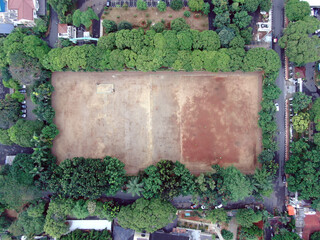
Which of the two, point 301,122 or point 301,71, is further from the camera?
point 301,71

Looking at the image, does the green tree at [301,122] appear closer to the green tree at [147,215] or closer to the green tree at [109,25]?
the green tree at [147,215]

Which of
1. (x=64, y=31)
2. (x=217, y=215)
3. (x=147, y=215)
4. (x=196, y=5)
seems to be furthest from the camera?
(x=64, y=31)

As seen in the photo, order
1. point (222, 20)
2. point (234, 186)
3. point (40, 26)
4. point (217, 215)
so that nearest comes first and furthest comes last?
point (234, 186) → point (217, 215) → point (222, 20) → point (40, 26)

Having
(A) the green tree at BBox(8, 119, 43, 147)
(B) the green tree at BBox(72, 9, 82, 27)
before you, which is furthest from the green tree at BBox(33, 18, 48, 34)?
(A) the green tree at BBox(8, 119, 43, 147)

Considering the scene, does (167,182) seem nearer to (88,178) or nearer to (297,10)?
(88,178)

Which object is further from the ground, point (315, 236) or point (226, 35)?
point (226, 35)

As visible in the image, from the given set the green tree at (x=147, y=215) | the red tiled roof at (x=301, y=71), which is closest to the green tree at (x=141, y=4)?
the red tiled roof at (x=301, y=71)

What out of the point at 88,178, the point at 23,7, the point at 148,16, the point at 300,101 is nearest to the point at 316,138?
the point at 300,101
